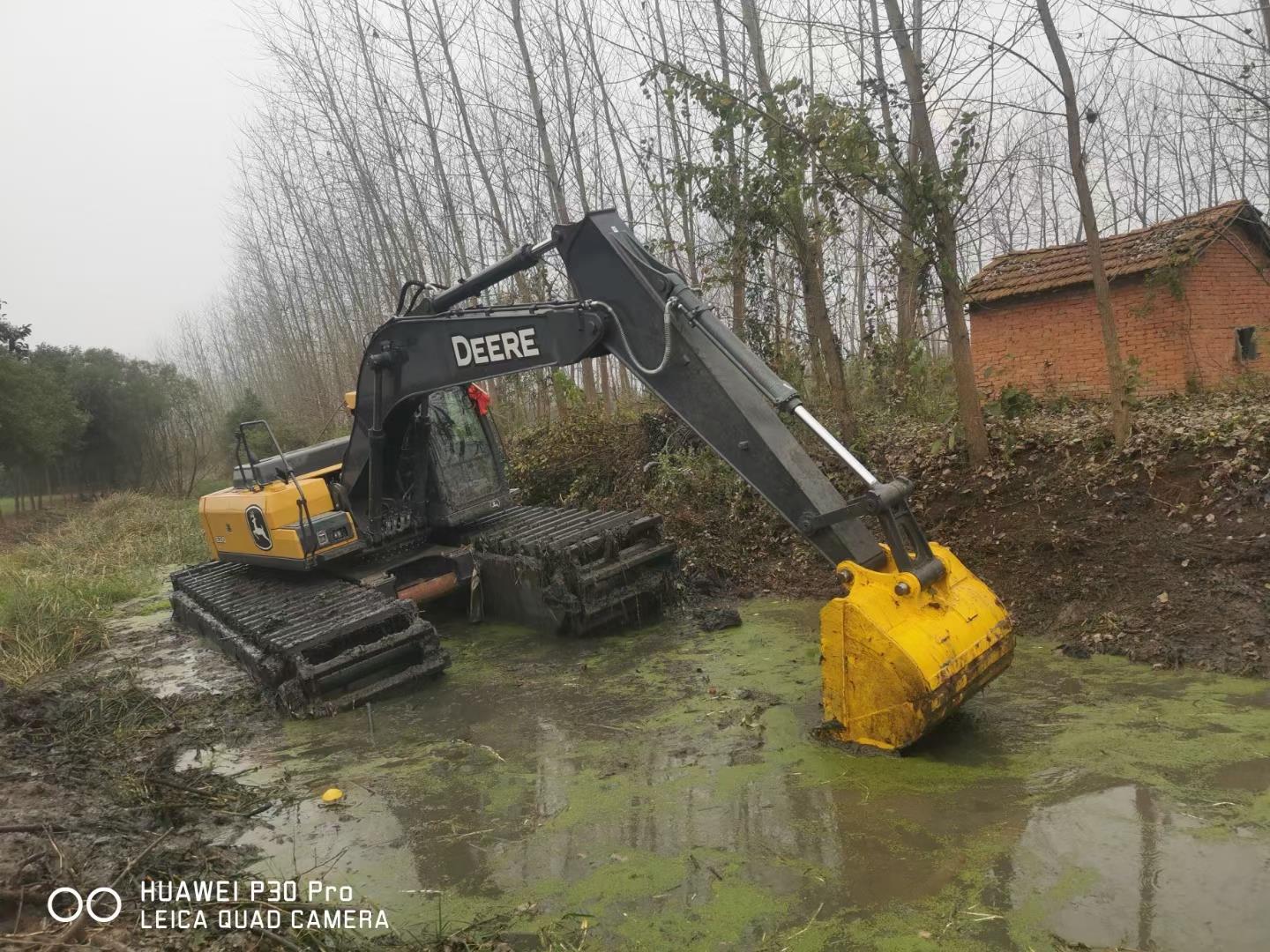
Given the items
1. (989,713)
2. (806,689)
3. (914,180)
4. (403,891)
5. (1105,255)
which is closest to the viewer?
(403,891)

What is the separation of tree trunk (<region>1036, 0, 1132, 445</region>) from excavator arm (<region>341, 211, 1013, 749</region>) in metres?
3.43

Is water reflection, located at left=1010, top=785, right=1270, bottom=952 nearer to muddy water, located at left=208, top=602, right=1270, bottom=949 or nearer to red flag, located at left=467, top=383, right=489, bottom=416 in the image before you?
muddy water, located at left=208, top=602, right=1270, bottom=949

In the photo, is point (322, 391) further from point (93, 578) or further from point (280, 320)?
point (93, 578)

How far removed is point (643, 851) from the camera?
3.93 metres

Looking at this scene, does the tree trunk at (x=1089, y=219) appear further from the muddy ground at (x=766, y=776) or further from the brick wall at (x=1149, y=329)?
the brick wall at (x=1149, y=329)

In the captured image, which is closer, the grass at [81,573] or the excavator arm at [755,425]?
the excavator arm at [755,425]

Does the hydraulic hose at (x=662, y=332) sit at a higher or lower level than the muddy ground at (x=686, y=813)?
higher

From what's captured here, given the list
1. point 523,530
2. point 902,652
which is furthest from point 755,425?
point 523,530

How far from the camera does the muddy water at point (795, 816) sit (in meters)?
3.25

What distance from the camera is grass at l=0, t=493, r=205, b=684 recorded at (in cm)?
860

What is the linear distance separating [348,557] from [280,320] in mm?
33878

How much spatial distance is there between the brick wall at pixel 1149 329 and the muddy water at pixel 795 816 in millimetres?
8333

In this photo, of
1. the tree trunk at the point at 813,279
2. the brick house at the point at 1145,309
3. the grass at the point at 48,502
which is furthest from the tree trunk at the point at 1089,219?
the grass at the point at 48,502

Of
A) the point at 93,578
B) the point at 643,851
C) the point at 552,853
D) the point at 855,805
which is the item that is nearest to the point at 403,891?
the point at 552,853
